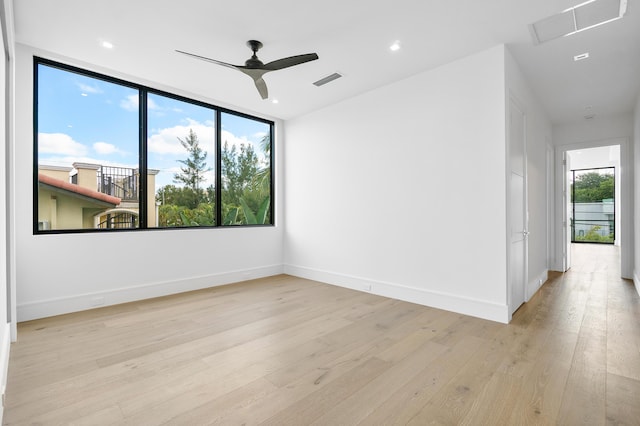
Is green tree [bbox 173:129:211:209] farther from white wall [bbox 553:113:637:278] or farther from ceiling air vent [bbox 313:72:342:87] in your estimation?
white wall [bbox 553:113:637:278]

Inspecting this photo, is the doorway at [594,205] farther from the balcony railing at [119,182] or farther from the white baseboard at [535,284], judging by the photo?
the balcony railing at [119,182]

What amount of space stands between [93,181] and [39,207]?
1.91 ft

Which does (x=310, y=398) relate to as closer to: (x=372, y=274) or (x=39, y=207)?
(x=372, y=274)

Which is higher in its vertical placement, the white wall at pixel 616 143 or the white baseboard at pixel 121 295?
the white wall at pixel 616 143

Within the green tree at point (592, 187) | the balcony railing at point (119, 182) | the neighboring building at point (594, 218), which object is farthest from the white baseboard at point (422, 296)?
the green tree at point (592, 187)

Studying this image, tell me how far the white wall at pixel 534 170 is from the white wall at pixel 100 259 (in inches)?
157

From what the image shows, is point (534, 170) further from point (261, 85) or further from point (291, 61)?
point (261, 85)

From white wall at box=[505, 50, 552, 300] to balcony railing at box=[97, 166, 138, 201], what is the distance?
4430mm

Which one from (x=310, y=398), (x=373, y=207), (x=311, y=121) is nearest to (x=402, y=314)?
(x=373, y=207)

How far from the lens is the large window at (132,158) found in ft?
11.2

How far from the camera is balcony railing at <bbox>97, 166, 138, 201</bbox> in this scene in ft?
12.3

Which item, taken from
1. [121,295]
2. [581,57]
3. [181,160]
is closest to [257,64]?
[181,160]

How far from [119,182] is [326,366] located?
337cm

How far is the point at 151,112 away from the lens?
13.5 ft
